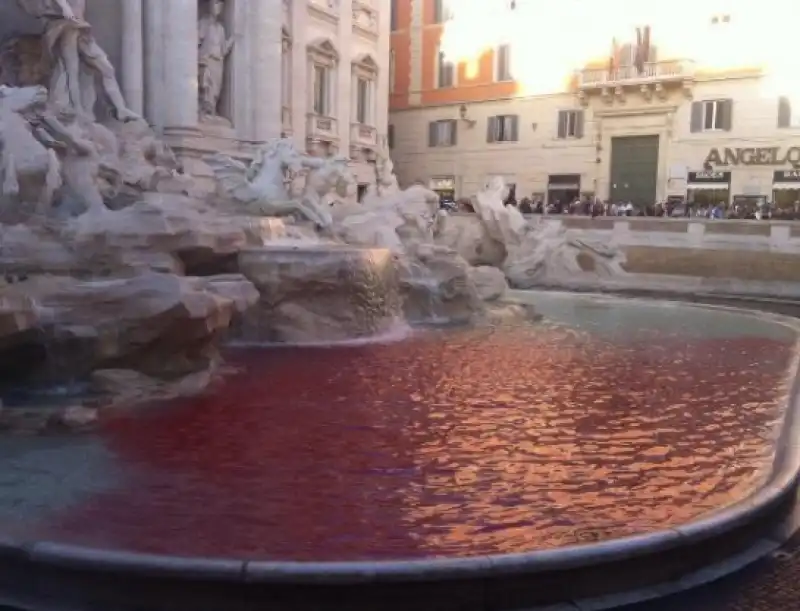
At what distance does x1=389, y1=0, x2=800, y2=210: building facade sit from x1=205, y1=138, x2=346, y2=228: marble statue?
17.0 metres

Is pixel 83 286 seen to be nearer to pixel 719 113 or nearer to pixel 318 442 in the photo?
pixel 318 442

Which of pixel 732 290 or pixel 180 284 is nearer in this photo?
pixel 180 284

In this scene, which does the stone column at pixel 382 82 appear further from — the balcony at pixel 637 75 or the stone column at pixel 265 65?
the stone column at pixel 265 65

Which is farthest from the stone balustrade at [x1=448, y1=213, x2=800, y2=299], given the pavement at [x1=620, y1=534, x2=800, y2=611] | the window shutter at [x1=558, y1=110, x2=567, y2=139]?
the pavement at [x1=620, y1=534, x2=800, y2=611]

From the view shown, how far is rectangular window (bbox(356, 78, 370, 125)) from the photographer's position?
26.9 metres

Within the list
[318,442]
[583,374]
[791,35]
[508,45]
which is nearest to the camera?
[318,442]

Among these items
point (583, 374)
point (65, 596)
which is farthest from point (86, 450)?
point (583, 374)

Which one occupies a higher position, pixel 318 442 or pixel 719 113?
pixel 719 113

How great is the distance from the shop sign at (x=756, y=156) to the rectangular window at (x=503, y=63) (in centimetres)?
785

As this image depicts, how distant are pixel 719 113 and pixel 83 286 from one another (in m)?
23.8

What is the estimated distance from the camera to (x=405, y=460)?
548cm

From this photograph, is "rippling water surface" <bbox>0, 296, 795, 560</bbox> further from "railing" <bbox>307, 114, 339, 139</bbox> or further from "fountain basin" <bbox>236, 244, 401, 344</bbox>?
"railing" <bbox>307, 114, 339, 139</bbox>

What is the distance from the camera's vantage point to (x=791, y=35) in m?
25.6

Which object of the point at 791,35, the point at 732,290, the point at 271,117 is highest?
the point at 791,35
